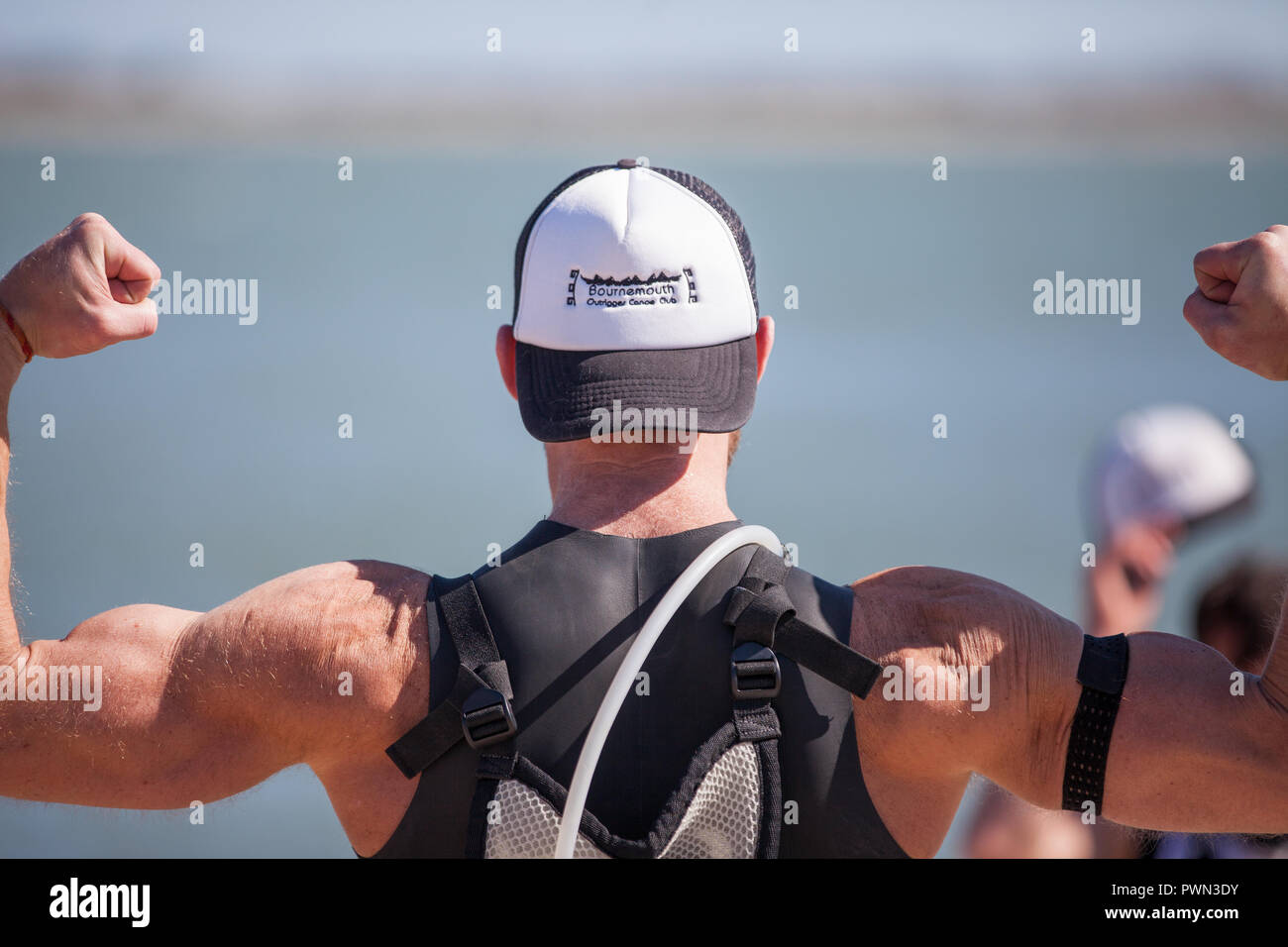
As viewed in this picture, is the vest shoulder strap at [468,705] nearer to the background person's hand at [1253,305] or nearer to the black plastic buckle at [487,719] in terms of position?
the black plastic buckle at [487,719]

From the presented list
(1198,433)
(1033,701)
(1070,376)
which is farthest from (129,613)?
(1070,376)

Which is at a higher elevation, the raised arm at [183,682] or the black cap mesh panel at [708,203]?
the black cap mesh panel at [708,203]

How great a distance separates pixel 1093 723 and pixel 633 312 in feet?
3.87

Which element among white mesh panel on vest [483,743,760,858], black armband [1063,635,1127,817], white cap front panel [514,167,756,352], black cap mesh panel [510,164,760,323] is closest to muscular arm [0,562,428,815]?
white mesh panel on vest [483,743,760,858]

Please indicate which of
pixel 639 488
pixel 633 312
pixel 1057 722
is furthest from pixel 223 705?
pixel 1057 722

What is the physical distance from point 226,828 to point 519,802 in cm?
641

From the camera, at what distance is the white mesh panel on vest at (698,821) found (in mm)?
2092

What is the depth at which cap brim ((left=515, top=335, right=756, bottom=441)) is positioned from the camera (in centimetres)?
236

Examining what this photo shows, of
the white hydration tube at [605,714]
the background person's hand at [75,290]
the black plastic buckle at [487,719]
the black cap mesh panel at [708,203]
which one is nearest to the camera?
the white hydration tube at [605,714]

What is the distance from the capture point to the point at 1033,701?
2.18m

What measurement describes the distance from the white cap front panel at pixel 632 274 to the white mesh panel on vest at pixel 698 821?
870 millimetres

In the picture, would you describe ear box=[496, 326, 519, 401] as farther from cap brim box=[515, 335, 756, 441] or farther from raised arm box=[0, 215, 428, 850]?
raised arm box=[0, 215, 428, 850]

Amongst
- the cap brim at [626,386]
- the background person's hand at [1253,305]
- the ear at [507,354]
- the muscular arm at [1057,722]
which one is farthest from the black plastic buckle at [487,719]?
the background person's hand at [1253,305]

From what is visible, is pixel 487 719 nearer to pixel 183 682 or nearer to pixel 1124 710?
pixel 183 682
